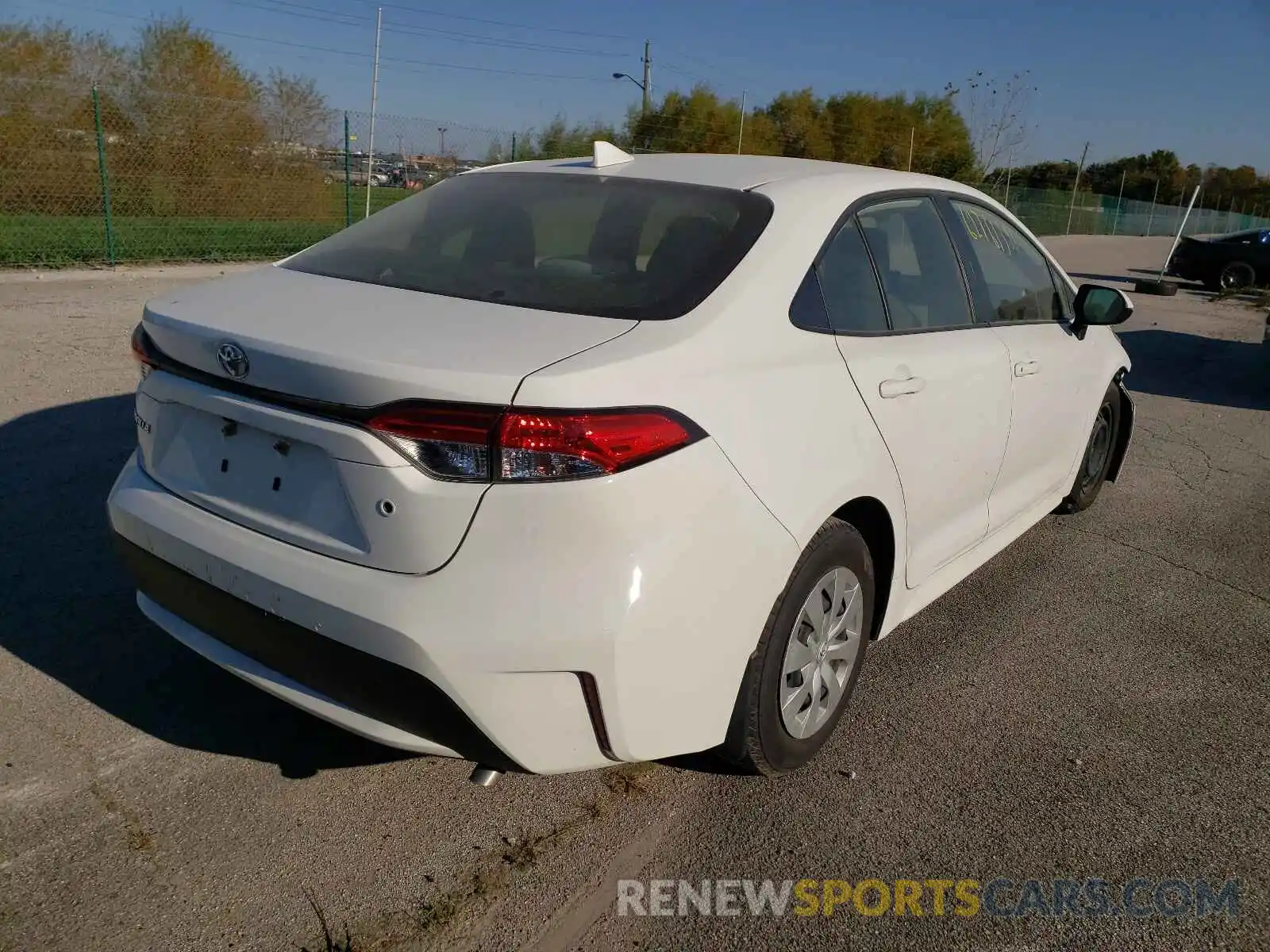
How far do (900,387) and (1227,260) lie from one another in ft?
66.5

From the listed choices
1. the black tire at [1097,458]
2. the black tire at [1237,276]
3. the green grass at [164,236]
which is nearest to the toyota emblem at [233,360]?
the black tire at [1097,458]

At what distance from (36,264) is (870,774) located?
1142 centimetres

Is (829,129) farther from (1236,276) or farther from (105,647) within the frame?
(105,647)

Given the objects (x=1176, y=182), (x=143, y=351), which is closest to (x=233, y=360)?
(x=143, y=351)

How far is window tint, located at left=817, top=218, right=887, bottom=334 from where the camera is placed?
2.85 metres

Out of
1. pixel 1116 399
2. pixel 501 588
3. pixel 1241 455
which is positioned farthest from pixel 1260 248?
pixel 501 588

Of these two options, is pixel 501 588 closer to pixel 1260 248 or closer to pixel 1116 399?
pixel 1116 399

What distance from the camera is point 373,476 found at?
6.88 ft

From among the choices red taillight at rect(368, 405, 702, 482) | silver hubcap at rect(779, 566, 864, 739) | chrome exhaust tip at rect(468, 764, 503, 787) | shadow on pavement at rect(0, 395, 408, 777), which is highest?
red taillight at rect(368, 405, 702, 482)

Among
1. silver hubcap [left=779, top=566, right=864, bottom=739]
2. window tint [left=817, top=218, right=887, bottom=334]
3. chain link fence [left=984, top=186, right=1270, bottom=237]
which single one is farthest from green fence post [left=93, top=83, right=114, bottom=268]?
chain link fence [left=984, top=186, right=1270, bottom=237]

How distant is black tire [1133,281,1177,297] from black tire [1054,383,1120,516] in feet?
45.1

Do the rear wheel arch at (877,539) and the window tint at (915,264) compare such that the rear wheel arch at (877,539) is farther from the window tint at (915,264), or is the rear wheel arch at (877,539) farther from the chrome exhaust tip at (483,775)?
the chrome exhaust tip at (483,775)

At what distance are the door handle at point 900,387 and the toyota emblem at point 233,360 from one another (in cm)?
164

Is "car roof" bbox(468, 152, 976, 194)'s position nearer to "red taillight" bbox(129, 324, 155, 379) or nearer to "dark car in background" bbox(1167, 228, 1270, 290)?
"red taillight" bbox(129, 324, 155, 379)
